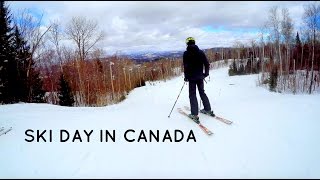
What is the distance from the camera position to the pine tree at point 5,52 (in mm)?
25562

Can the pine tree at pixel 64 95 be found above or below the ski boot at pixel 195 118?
below

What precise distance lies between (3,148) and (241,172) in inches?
174

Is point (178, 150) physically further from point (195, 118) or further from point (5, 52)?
point (5, 52)

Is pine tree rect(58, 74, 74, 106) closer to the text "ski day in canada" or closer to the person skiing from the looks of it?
the text "ski day in canada"

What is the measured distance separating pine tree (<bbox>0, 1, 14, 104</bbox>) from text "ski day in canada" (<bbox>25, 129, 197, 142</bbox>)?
74.2 ft

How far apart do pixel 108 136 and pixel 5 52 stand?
26085 mm

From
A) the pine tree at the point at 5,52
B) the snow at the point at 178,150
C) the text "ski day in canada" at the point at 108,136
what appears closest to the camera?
the snow at the point at 178,150

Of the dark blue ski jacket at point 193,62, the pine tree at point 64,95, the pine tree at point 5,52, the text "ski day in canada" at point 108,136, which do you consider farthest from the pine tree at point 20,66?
the dark blue ski jacket at point 193,62

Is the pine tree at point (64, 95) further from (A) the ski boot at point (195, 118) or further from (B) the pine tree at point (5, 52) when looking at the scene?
(A) the ski boot at point (195, 118)

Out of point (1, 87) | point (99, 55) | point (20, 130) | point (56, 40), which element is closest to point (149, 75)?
point (99, 55)

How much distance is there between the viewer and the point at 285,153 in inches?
171

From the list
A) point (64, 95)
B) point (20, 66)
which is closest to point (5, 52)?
point (20, 66)

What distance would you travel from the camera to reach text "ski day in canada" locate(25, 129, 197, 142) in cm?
519

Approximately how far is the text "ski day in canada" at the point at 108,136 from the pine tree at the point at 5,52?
22.6 metres
